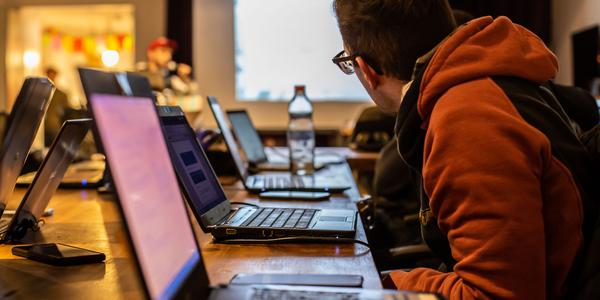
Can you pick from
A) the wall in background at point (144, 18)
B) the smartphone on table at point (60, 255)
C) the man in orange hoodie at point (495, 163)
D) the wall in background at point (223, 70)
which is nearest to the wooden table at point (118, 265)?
the smartphone on table at point (60, 255)

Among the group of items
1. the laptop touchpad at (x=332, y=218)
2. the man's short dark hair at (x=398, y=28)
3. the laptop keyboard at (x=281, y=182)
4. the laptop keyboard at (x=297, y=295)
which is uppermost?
the man's short dark hair at (x=398, y=28)

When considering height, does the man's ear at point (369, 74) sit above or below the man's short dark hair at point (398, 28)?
below

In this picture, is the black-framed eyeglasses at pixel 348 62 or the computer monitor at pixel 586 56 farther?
the computer monitor at pixel 586 56

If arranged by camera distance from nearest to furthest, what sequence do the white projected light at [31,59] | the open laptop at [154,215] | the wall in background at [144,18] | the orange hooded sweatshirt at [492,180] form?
1. the open laptop at [154,215]
2. the orange hooded sweatshirt at [492,180]
3. the wall in background at [144,18]
4. the white projected light at [31,59]

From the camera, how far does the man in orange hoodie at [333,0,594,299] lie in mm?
736

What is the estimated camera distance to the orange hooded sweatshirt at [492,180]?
0.73 meters

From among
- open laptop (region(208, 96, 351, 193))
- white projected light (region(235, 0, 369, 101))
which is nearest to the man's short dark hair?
open laptop (region(208, 96, 351, 193))

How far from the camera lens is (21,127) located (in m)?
1.01

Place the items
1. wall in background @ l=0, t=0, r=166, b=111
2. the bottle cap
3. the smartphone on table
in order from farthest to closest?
wall in background @ l=0, t=0, r=166, b=111
the bottle cap
the smartphone on table

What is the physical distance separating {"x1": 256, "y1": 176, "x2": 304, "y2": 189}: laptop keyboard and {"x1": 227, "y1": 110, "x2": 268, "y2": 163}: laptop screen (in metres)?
0.30

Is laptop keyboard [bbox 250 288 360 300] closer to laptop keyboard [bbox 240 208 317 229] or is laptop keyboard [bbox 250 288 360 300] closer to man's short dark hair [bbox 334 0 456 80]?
laptop keyboard [bbox 240 208 317 229]

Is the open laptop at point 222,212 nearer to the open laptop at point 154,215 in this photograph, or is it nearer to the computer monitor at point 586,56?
the open laptop at point 154,215

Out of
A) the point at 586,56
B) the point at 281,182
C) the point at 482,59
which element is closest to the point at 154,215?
the point at 482,59

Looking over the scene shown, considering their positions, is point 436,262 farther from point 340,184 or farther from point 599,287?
point 599,287
